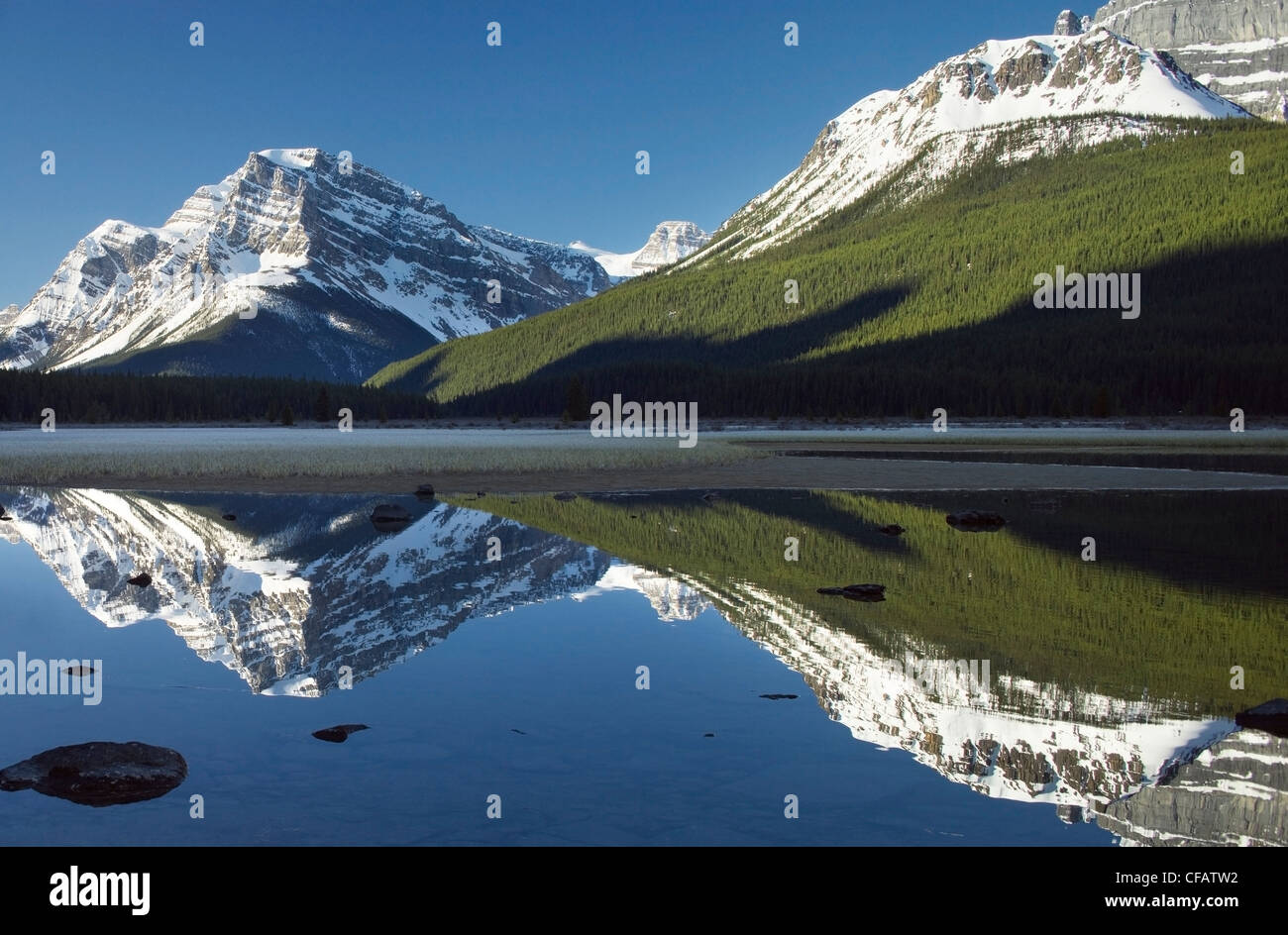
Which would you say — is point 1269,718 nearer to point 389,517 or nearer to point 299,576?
point 299,576

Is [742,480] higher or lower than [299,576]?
higher

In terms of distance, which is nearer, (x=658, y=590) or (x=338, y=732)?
(x=338, y=732)

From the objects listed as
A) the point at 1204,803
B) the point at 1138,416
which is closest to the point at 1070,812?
the point at 1204,803

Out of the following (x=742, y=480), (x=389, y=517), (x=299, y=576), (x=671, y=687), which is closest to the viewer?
(x=671, y=687)

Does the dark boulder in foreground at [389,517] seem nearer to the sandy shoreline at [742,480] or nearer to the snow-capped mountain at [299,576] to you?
the snow-capped mountain at [299,576]

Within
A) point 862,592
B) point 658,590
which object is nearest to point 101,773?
point 658,590

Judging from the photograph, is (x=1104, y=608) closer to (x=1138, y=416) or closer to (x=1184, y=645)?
(x=1184, y=645)
